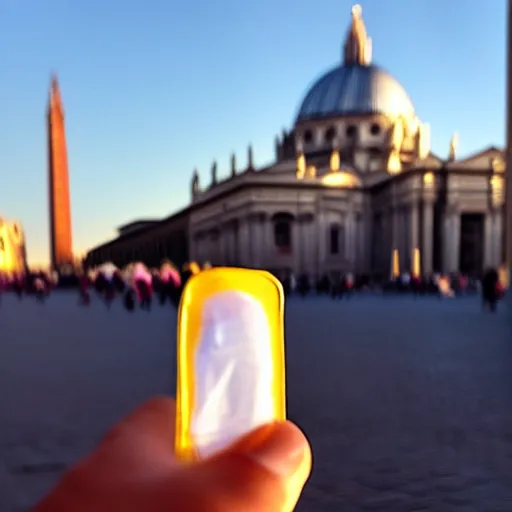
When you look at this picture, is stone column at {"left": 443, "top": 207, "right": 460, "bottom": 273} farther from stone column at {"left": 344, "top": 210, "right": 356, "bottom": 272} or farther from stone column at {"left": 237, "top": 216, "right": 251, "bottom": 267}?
stone column at {"left": 237, "top": 216, "right": 251, "bottom": 267}

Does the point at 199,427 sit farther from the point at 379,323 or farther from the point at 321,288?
the point at 321,288

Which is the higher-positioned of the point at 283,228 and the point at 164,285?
the point at 283,228

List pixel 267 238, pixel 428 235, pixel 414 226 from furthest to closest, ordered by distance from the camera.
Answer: pixel 428 235 → pixel 414 226 → pixel 267 238

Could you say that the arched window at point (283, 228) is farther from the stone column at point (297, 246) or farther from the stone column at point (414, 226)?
the stone column at point (414, 226)

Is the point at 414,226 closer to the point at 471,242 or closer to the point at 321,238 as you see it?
the point at 471,242

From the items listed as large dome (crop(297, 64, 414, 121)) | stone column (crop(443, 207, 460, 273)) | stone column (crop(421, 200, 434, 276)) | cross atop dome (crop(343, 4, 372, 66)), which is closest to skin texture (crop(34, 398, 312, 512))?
cross atop dome (crop(343, 4, 372, 66))

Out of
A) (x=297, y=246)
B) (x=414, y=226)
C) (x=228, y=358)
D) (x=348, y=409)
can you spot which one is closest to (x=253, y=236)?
(x=297, y=246)

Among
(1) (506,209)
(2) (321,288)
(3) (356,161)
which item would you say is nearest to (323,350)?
(1) (506,209)
